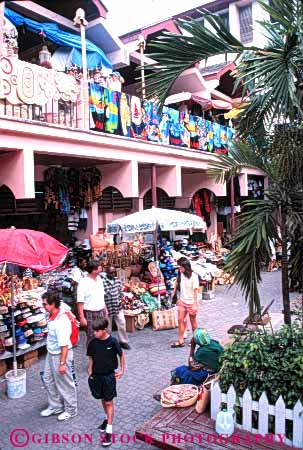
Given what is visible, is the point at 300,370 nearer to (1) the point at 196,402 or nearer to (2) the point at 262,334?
(2) the point at 262,334

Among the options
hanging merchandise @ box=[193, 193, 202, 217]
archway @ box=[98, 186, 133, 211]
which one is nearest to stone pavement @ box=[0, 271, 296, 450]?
archway @ box=[98, 186, 133, 211]

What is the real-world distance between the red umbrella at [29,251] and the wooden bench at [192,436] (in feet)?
7.45

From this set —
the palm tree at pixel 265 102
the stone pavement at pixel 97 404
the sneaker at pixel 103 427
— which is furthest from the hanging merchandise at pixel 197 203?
the sneaker at pixel 103 427

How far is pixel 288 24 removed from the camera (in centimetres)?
424

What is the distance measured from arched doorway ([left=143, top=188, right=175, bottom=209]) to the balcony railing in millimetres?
2480

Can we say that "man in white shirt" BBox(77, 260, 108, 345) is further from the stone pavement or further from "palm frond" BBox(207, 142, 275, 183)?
"palm frond" BBox(207, 142, 275, 183)

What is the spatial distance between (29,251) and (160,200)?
10027 millimetres

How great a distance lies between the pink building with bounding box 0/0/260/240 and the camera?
762 centimetres

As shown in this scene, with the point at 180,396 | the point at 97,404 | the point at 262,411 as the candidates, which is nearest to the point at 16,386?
the point at 97,404

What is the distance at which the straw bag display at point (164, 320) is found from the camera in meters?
8.82

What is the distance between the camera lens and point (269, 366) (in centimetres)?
416

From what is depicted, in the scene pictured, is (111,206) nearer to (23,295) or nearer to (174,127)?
(174,127)

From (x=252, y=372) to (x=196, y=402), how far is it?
0.83 meters

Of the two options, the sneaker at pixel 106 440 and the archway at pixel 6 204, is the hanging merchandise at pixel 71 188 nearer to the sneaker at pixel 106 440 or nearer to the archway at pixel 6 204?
the archway at pixel 6 204
